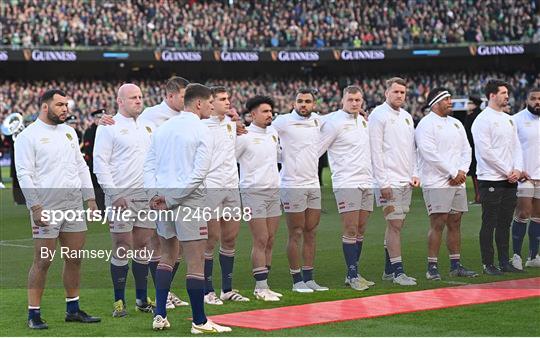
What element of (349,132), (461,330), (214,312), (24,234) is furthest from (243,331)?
(24,234)

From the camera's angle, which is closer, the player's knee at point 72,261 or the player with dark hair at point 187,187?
the player with dark hair at point 187,187

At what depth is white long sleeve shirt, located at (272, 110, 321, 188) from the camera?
38.2 ft

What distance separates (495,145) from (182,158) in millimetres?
5156

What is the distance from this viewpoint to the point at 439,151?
40.6 ft

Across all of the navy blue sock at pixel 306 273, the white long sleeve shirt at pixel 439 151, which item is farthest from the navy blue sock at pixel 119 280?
the white long sleeve shirt at pixel 439 151

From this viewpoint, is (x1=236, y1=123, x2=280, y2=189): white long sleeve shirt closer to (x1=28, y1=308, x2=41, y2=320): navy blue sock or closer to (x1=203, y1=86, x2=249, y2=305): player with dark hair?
(x1=203, y1=86, x2=249, y2=305): player with dark hair

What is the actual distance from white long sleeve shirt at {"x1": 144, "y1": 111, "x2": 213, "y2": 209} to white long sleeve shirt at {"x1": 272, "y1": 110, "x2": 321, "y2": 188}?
8.44 feet

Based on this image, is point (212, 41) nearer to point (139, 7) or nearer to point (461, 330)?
point (139, 7)

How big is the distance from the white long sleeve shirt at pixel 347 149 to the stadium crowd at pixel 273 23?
35.3 metres

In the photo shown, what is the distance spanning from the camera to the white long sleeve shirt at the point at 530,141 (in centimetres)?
1333

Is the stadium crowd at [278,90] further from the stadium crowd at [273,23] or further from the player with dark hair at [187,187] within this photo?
the player with dark hair at [187,187]

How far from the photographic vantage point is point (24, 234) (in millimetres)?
18141

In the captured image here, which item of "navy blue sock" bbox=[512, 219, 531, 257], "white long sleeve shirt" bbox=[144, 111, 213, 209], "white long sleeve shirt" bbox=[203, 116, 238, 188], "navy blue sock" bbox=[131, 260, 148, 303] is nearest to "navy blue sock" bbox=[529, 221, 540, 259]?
"navy blue sock" bbox=[512, 219, 531, 257]

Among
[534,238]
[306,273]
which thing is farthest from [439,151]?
[306,273]
